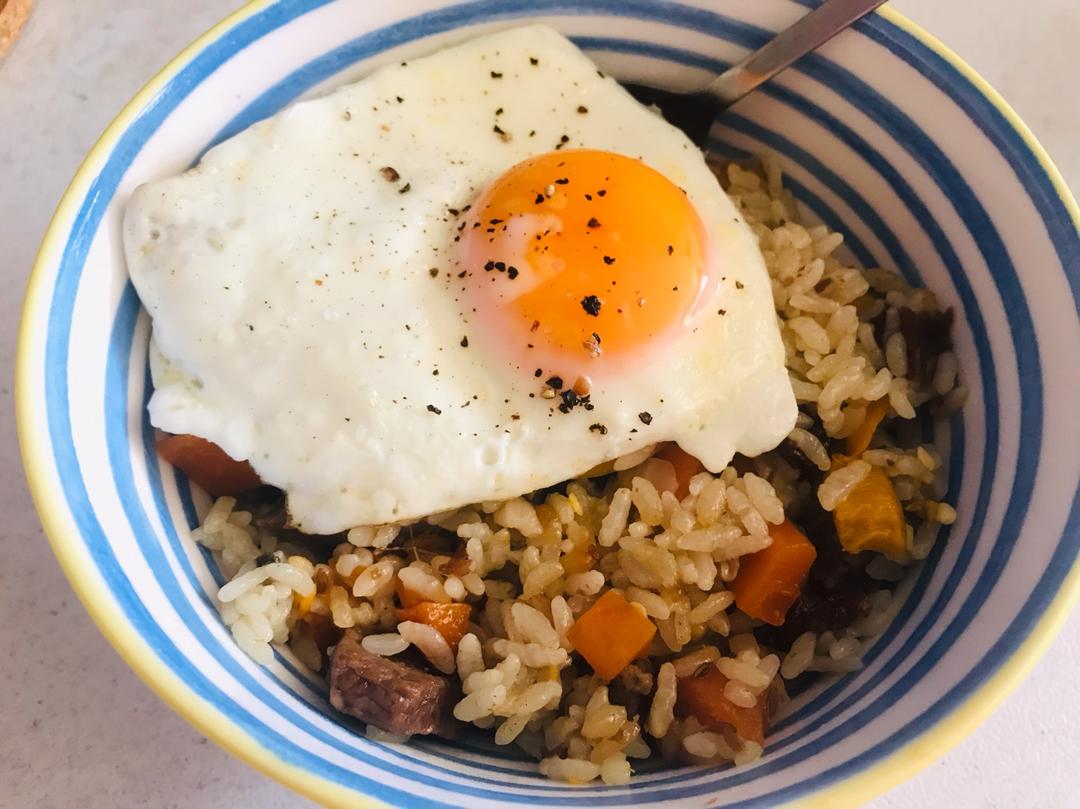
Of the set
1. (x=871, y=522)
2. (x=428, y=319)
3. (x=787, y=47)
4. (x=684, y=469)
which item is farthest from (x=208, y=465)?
(x=787, y=47)

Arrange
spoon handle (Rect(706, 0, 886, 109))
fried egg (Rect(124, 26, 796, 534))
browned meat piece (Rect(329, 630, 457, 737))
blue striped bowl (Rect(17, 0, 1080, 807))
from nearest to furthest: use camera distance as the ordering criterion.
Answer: blue striped bowl (Rect(17, 0, 1080, 807))
browned meat piece (Rect(329, 630, 457, 737))
fried egg (Rect(124, 26, 796, 534))
spoon handle (Rect(706, 0, 886, 109))

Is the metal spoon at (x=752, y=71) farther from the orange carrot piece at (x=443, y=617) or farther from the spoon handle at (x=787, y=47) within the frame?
the orange carrot piece at (x=443, y=617)

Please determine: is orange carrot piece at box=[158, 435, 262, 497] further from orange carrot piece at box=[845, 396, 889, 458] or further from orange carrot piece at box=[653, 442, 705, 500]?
orange carrot piece at box=[845, 396, 889, 458]

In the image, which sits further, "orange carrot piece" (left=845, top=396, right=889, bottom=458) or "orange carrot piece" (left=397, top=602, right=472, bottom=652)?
"orange carrot piece" (left=845, top=396, right=889, bottom=458)

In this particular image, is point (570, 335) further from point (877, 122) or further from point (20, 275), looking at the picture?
point (20, 275)

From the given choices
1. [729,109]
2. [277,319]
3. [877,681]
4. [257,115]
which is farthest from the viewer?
[729,109]

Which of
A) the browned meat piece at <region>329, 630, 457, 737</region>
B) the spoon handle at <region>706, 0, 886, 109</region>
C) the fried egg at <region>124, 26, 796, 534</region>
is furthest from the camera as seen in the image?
the spoon handle at <region>706, 0, 886, 109</region>

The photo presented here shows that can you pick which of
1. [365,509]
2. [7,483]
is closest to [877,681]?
[365,509]

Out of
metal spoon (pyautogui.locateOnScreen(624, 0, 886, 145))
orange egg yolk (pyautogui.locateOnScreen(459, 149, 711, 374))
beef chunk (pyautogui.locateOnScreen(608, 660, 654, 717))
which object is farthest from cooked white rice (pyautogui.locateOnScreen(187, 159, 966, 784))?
metal spoon (pyautogui.locateOnScreen(624, 0, 886, 145))
